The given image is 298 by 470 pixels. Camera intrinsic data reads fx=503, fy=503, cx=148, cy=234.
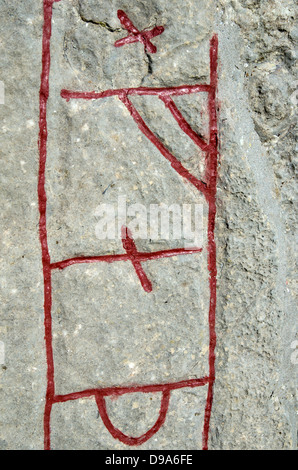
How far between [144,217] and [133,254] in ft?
0.28

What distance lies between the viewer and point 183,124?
1.11 metres

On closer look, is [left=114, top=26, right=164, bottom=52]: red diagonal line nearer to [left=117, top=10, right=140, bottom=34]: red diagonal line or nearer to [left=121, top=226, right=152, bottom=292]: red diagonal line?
[left=117, top=10, right=140, bottom=34]: red diagonal line

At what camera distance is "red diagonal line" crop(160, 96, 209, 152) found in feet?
3.62

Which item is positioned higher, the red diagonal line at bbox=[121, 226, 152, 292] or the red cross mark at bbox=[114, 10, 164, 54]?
the red cross mark at bbox=[114, 10, 164, 54]

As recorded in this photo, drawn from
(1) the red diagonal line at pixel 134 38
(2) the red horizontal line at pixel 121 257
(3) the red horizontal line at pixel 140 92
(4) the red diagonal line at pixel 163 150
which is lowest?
(2) the red horizontal line at pixel 121 257

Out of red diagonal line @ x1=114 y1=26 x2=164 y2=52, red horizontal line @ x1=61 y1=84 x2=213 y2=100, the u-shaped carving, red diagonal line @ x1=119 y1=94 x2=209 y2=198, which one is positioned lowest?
the u-shaped carving

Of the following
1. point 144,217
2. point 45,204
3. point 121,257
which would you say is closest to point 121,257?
point 121,257

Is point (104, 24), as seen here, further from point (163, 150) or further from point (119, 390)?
point (119, 390)

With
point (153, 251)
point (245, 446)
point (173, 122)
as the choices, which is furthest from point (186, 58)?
point (245, 446)

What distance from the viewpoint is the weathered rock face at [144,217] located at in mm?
1079

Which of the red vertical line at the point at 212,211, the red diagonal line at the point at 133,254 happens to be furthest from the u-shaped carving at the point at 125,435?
the red diagonal line at the point at 133,254

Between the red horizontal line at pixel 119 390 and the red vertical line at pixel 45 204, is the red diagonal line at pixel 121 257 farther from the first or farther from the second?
the red horizontal line at pixel 119 390

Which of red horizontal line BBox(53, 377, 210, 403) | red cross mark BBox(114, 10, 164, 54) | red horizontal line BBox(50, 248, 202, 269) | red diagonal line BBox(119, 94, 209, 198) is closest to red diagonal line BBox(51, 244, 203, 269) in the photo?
red horizontal line BBox(50, 248, 202, 269)

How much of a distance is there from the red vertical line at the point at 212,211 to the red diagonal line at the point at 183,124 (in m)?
0.02
